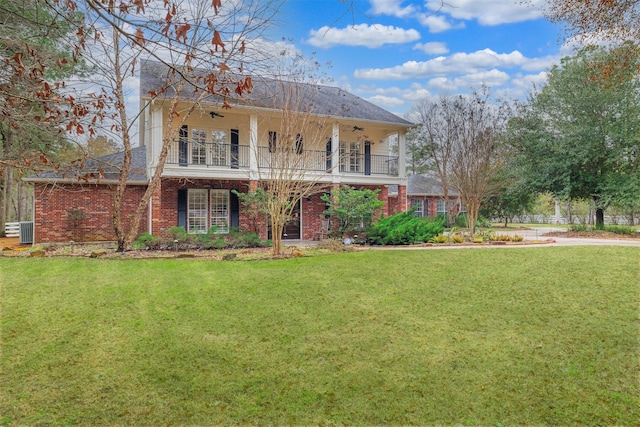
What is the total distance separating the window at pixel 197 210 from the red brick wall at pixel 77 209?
1.68 meters

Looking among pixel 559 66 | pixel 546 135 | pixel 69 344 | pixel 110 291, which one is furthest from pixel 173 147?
pixel 559 66

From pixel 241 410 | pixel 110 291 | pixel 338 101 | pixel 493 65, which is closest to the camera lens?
pixel 241 410

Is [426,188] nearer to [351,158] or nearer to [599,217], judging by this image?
[599,217]

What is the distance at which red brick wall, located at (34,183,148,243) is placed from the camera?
1366cm

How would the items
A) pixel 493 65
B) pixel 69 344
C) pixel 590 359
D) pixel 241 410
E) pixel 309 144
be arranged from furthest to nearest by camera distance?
1. pixel 493 65
2. pixel 309 144
3. pixel 69 344
4. pixel 590 359
5. pixel 241 410

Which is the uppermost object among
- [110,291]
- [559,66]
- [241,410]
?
[559,66]

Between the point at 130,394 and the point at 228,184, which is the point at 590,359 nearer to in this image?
the point at 130,394

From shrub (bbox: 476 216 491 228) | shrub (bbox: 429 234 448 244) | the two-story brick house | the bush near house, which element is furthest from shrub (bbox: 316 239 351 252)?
shrub (bbox: 476 216 491 228)

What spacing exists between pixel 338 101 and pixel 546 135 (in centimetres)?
1111

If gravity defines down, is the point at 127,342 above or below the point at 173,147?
below

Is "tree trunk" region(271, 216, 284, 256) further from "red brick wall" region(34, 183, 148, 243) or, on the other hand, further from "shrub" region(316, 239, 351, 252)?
"red brick wall" region(34, 183, 148, 243)

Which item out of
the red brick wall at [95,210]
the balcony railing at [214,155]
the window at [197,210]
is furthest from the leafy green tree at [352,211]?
the window at [197,210]

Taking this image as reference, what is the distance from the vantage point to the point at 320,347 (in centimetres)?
430

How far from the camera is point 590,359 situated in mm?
3990
